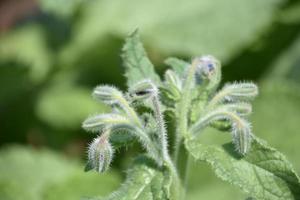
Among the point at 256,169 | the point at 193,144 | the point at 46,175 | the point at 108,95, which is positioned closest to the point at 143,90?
the point at 108,95

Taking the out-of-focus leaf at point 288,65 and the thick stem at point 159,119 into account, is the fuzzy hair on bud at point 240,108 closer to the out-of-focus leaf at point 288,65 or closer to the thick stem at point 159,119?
the thick stem at point 159,119

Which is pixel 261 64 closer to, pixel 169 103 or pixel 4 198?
pixel 4 198

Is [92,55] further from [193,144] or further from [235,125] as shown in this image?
[235,125]

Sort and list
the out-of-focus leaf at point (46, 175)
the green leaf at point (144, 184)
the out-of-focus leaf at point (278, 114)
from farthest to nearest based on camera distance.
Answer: the out-of-focus leaf at point (278, 114)
the out-of-focus leaf at point (46, 175)
the green leaf at point (144, 184)

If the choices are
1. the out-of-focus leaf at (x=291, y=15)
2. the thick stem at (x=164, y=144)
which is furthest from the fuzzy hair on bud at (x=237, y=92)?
the out-of-focus leaf at (x=291, y=15)

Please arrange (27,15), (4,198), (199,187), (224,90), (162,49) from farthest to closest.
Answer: (27,15), (162,49), (199,187), (4,198), (224,90)

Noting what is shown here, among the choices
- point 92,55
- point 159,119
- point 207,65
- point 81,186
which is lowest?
point 159,119

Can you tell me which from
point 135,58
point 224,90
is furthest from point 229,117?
point 135,58
